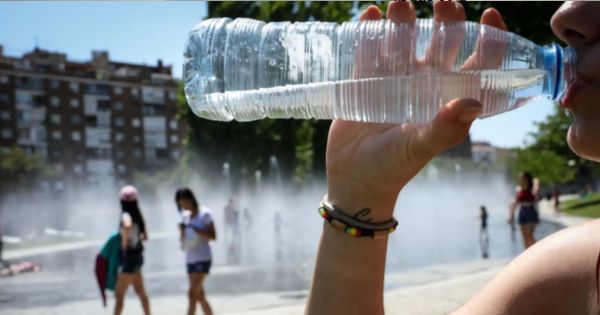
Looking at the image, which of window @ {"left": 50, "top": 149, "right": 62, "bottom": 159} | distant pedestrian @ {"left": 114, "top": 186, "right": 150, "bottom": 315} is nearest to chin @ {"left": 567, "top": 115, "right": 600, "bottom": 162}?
distant pedestrian @ {"left": 114, "top": 186, "right": 150, "bottom": 315}

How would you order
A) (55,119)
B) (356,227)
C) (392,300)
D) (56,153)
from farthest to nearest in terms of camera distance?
(55,119) → (56,153) → (392,300) → (356,227)

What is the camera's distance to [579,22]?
4.60ft

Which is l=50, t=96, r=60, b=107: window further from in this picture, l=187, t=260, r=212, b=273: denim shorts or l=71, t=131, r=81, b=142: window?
l=187, t=260, r=212, b=273: denim shorts

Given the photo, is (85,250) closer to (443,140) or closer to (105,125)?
(443,140)

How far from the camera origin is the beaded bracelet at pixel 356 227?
1651 mm

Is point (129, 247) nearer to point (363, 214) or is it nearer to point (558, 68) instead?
point (363, 214)

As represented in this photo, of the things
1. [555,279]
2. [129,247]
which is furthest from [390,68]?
[129,247]

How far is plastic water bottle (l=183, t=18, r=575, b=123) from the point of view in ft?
5.50

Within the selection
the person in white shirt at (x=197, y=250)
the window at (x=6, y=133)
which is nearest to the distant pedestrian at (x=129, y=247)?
the person in white shirt at (x=197, y=250)

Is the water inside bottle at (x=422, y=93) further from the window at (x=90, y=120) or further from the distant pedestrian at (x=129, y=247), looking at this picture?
the window at (x=90, y=120)

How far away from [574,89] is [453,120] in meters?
0.25

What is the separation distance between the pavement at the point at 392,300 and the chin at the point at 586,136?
528cm

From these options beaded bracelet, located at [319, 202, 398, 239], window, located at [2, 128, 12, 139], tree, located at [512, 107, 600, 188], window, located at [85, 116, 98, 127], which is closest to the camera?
beaded bracelet, located at [319, 202, 398, 239]

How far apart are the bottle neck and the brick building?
84476mm
